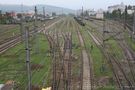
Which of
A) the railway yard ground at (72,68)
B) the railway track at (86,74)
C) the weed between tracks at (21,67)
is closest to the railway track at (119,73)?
the railway yard ground at (72,68)

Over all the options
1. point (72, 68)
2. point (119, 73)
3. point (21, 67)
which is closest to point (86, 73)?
point (72, 68)

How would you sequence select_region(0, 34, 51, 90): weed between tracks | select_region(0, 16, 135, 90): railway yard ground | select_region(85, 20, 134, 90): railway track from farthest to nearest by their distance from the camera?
select_region(0, 34, 51, 90): weed between tracks, select_region(0, 16, 135, 90): railway yard ground, select_region(85, 20, 134, 90): railway track

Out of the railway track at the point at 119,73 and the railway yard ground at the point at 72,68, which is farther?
the railway yard ground at the point at 72,68

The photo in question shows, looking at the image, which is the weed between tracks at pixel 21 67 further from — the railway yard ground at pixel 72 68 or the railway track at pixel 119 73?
the railway track at pixel 119 73

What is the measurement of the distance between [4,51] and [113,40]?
1805 centimetres

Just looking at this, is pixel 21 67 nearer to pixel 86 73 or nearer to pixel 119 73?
pixel 86 73

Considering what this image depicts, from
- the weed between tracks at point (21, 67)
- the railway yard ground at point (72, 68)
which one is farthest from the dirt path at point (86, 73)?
the weed between tracks at point (21, 67)

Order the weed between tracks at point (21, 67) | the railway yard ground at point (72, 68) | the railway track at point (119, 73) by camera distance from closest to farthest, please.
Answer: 1. the railway track at point (119, 73)
2. the railway yard ground at point (72, 68)
3. the weed between tracks at point (21, 67)

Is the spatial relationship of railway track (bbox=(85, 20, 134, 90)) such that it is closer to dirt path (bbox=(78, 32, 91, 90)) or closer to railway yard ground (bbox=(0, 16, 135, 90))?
railway yard ground (bbox=(0, 16, 135, 90))

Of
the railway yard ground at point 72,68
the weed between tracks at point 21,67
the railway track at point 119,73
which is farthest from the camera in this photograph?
the weed between tracks at point 21,67

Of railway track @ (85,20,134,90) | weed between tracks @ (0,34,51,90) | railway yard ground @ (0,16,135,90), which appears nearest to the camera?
railway track @ (85,20,134,90)

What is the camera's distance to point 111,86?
19797 millimetres

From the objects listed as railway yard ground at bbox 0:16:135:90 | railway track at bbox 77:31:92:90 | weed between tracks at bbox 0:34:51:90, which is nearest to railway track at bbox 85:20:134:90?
railway yard ground at bbox 0:16:135:90

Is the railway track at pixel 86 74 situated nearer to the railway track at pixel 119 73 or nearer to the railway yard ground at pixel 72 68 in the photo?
the railway yard ground at pixel 72 68
